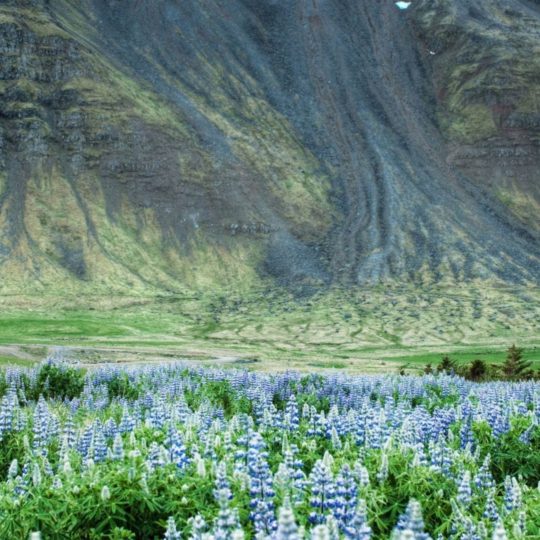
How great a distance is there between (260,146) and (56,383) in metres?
113

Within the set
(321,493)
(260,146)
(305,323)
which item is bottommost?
(305,323)

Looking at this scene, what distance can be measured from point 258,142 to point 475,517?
128929 millimetres

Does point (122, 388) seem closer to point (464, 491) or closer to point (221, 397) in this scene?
point (221, 397)

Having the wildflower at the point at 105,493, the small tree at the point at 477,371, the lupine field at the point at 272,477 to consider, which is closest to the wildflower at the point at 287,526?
the lupine field at the point at 272,477

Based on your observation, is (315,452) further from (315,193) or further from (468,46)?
(468,46)

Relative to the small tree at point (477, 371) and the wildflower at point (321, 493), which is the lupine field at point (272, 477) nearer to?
the wildflower at point (321, 493)

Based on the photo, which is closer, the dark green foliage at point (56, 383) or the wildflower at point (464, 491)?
the wildflower at point (464, 491)

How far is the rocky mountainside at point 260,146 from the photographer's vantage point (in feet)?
377

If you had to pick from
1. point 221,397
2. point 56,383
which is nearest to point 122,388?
point 56,383

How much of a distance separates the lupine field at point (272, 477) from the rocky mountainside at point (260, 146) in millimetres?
93495

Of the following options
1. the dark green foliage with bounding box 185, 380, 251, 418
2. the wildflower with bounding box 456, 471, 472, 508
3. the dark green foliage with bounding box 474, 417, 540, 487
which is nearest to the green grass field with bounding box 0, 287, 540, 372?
the dark green foliage with bounding box 185, 380, 251, 418

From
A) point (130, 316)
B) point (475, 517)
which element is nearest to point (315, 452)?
point (475, 517)

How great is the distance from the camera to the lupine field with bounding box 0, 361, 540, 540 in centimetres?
795

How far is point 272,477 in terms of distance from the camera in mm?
10367
